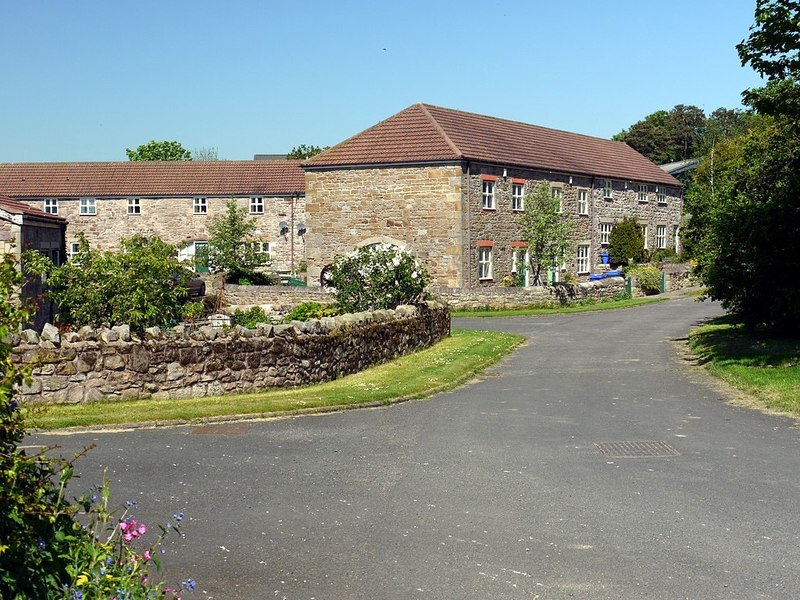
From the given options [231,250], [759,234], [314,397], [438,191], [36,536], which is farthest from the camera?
[231,250]

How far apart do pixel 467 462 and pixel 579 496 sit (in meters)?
2.22

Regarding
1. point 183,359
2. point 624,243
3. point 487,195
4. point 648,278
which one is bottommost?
point 183,359

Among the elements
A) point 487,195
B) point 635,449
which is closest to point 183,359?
point 635,449

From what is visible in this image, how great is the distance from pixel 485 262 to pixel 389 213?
5.27 metres

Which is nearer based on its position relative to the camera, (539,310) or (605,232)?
(539,310)

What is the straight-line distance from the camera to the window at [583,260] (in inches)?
2192

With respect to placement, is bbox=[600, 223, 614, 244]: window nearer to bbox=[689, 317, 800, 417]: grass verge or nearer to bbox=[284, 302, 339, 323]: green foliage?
bbox=[689, 317, 800, 417]: grass verge

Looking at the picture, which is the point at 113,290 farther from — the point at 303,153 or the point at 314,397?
the point at 303,153

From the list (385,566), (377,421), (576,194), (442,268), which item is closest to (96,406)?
(377,421)

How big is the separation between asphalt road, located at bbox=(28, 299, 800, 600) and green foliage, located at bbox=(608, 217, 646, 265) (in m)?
41.2

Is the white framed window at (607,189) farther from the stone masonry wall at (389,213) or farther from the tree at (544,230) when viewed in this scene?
the stone masonry wall at (389,213)

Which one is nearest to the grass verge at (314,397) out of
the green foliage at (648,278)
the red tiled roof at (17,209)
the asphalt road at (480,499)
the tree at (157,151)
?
the asphalt road at (480,499)

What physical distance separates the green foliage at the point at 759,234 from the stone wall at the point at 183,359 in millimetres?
10498

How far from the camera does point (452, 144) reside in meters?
45.4
